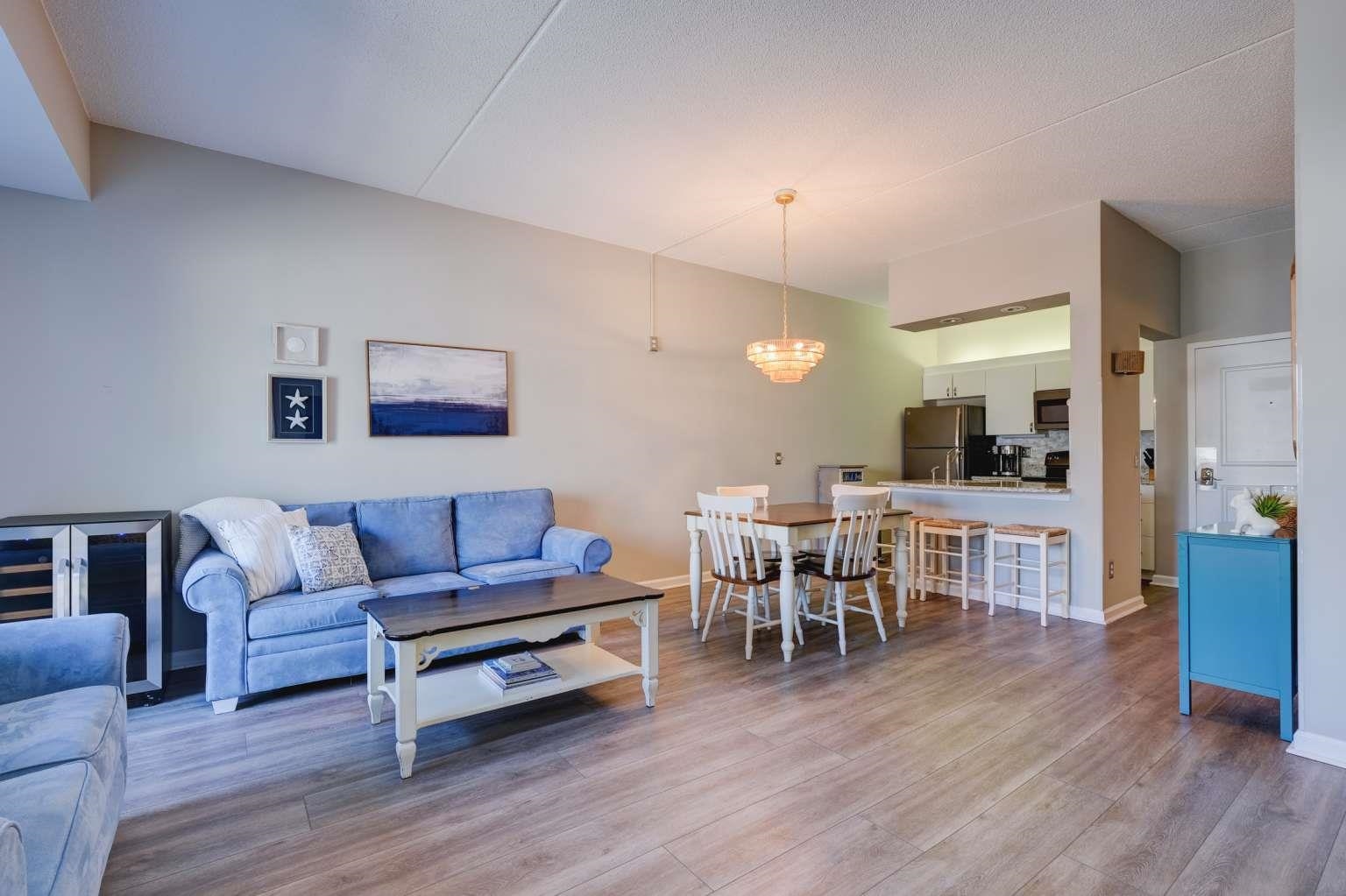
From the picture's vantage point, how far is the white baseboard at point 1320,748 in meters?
2.31

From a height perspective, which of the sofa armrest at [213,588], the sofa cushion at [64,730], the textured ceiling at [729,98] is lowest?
the sofa cushion at [64,730]

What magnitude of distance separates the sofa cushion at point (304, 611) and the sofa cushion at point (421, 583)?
0.18 meters

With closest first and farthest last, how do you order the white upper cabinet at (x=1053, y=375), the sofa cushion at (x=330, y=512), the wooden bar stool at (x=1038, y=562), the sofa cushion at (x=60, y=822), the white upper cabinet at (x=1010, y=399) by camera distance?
the sofa cushion at (x=60, y=822) < the sofa cushion at (x=330, y=512) < the wooden bar stool at (x=1038, y=562) < the white upper cabinet at (x=1053, y=375) < the white upper cabinet at (x=1010, y=399)

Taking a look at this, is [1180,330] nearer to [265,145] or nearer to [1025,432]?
[1025,432]

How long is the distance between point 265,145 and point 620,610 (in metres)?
3.18

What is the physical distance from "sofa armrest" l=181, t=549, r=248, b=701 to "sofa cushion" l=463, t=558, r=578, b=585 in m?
1.19

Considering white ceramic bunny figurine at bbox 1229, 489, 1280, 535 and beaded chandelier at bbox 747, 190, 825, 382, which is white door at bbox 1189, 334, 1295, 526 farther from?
beaded chandelier at bbox 747, 190, 825, 382

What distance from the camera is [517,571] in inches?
149

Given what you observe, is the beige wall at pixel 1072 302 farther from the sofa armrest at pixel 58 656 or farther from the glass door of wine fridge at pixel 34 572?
the glass door of wine fridge at pixel 34 572

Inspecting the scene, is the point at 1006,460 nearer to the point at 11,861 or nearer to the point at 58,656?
the point at 58,656

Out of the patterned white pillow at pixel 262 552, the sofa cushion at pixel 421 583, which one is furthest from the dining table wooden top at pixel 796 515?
the patterned white pillow at pixel 262 552

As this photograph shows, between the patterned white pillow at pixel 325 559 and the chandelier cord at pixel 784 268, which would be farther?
the chandelier cord at pixel 784 268

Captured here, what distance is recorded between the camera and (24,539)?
9.00 feet

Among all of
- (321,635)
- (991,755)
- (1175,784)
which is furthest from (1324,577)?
(321,635)
